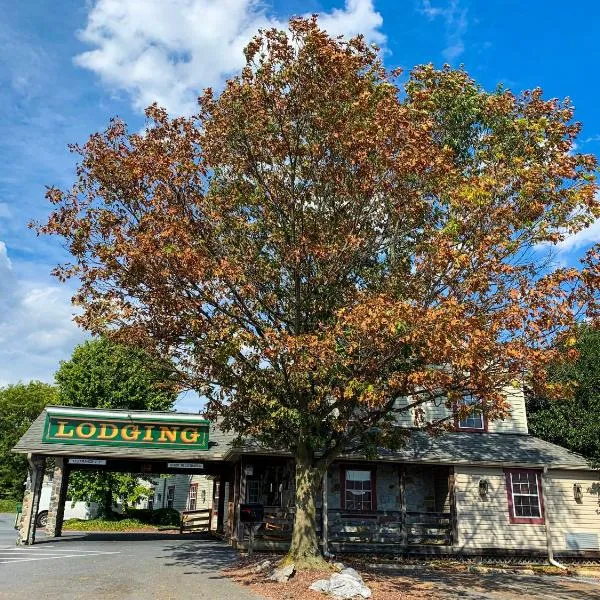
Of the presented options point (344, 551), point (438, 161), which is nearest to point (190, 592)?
point (344, 551)

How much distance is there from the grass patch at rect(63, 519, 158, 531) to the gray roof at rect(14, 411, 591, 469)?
10.5m

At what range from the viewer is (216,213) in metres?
13.8

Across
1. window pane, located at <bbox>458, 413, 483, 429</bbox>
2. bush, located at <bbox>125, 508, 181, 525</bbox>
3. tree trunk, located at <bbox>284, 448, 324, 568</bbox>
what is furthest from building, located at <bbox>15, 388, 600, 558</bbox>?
bush, located at <bbox>125, 508, 181, 525</bbox>

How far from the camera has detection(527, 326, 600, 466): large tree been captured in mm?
23844

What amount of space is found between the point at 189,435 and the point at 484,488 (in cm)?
1180

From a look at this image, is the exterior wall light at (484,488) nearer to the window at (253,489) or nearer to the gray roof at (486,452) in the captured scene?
the gray roof at (486,452)

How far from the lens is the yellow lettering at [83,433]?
22.6 m

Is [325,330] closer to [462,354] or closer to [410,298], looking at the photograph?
[410,298]

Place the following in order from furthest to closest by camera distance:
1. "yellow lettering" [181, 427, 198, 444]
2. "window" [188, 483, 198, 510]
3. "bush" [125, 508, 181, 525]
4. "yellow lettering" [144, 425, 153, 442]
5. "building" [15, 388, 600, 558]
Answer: "window" [188, 483, 198, 510] → "bush" [125, 508, 181, 525] → "yellow lettering" [181, 427, 198, 444] → "yellow lettering" [144, 425, 153, 442] → "building" [15, 388, 600, 558]

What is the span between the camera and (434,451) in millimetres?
22500

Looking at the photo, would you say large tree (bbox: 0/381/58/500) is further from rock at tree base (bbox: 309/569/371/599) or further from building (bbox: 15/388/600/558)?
rock at tree base (bbox: 309/569/371/599)

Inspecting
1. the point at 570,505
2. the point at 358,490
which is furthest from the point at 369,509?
the point at 570,505

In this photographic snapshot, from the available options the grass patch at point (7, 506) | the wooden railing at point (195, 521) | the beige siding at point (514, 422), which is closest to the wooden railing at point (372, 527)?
→ the beige siding at point (514, 422)

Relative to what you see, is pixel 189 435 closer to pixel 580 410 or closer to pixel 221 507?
pixel 221 507
